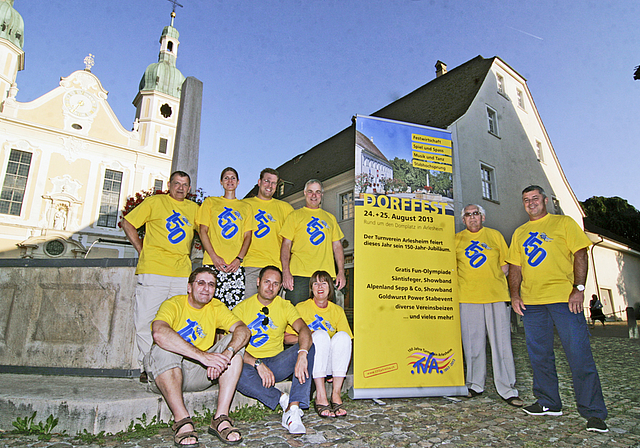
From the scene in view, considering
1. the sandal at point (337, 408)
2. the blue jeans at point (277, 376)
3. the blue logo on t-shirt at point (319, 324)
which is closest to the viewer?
the blue jeans at point (277, 376)

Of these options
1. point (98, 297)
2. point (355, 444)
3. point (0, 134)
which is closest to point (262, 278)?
point (355, 444)

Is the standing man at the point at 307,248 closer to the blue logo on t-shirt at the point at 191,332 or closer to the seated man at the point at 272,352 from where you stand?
the seated man at the point at 272,352

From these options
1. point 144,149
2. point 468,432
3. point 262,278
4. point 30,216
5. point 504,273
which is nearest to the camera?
point 468,432

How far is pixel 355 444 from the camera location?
2.72 m

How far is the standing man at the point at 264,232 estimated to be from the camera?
4.06 meters

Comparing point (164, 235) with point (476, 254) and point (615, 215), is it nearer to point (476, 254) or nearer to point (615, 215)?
point (476, 254)

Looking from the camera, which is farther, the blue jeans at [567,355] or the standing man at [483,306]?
the standing man at [483,306]

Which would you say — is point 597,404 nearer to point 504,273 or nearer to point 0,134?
point 504,273

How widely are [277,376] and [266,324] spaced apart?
1.49ft

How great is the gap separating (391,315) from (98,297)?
2.97 metres

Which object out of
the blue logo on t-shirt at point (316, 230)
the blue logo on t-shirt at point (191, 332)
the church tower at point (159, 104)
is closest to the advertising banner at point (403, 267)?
the blue logo on t-shirt at point (316, 230)

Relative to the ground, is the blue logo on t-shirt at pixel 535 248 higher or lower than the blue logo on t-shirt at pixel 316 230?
lower

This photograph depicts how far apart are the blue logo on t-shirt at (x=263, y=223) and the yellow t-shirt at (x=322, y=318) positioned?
87 cm

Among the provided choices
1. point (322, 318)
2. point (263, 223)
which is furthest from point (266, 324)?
point (263, 223)
